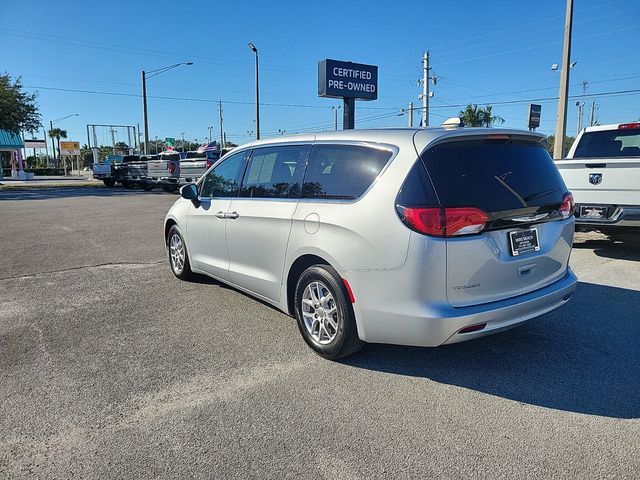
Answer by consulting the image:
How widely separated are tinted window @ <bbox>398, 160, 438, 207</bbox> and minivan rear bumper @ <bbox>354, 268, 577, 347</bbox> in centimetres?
67

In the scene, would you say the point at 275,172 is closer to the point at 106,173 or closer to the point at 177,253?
the point at 177,253

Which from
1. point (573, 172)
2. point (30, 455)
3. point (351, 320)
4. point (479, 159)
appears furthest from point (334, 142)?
point (573, 172)

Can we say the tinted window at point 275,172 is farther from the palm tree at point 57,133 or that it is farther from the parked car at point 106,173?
the palm tree at point 57,133

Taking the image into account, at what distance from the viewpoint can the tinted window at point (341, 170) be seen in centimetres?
353

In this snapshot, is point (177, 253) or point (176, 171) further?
point (176, 171)

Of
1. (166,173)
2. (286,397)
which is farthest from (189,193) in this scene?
(166,173)

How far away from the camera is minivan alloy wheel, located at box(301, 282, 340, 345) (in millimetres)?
3715

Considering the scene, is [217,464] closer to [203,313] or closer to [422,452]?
[422,452]

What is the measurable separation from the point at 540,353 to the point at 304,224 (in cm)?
217

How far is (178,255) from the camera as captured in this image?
6238 mm

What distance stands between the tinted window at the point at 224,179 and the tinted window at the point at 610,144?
6416mm

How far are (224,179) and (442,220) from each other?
2.87 m

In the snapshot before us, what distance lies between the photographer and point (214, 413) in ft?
10.1

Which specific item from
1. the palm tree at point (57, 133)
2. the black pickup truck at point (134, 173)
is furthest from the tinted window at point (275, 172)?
the palm tree at point (57, 133)
